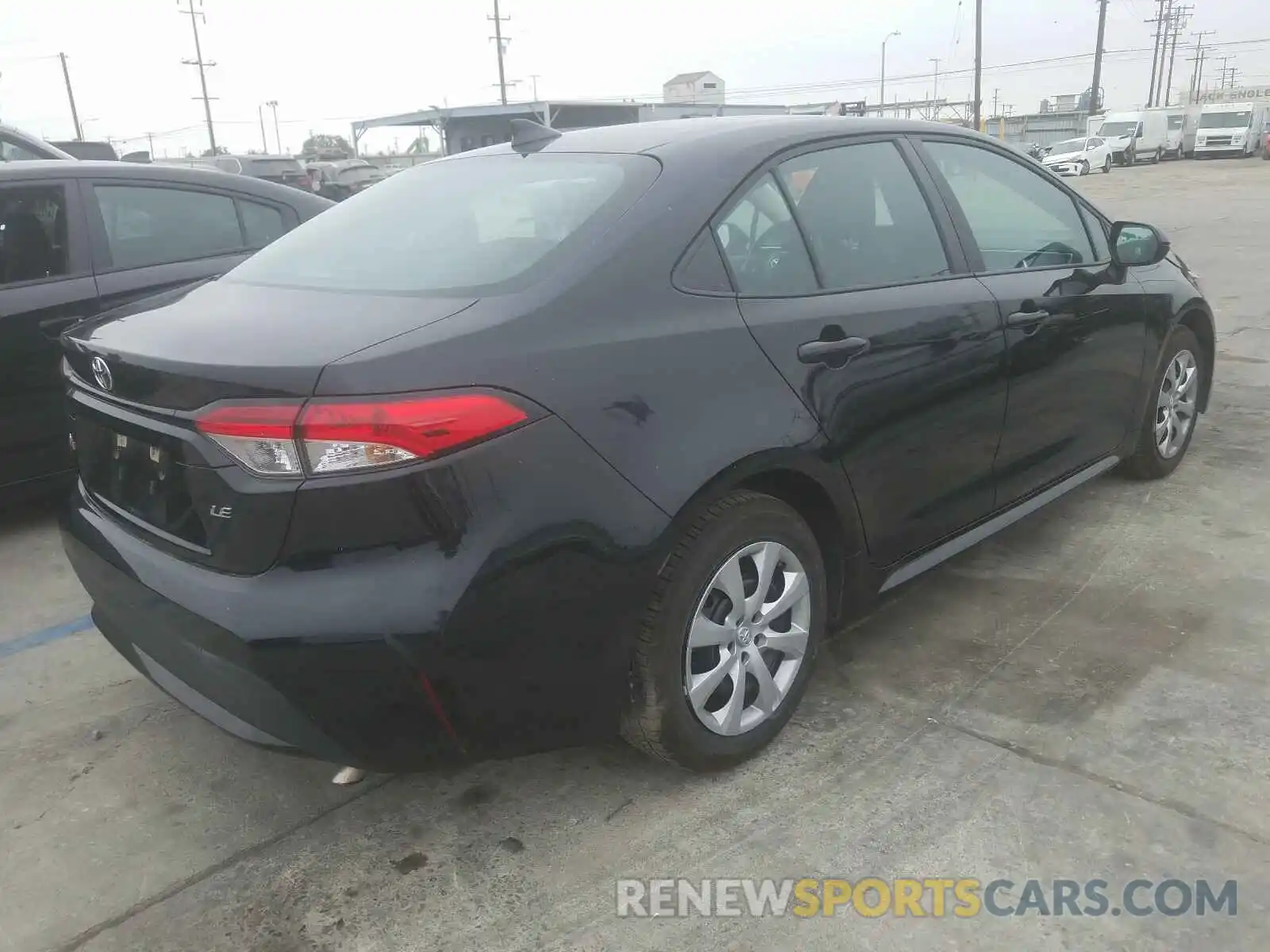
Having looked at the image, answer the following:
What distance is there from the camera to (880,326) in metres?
2.78

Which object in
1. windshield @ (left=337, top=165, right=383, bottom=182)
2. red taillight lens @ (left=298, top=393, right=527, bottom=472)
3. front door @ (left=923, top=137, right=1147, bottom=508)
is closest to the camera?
red taillight lens @ (left=298, top=393, right=527, bottom=472)

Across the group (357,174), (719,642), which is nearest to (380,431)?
(719,642)

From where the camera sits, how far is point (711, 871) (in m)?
2.30

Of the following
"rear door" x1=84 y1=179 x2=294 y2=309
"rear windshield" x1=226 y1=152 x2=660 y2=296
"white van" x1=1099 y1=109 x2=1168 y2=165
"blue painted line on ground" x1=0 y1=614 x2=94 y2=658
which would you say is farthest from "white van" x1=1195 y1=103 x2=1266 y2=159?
"blue painted line on ground" x1=0 y1=614 x2=94 y2=658

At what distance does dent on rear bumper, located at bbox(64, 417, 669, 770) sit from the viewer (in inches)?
77.1

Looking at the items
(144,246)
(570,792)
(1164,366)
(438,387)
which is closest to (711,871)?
(570,792)

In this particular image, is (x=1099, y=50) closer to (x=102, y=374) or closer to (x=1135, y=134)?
(x=1135, y=134)

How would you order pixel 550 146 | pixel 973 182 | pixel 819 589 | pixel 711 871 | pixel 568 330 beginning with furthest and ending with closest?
pixel 973 182 → pixel 550 146 → pixel 819 589 → pixel 711 871 → pixel 568 330

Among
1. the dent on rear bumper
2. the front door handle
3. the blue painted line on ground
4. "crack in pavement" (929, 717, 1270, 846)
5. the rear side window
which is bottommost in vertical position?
"crack in pavement" (929, 717, 1270, 846)

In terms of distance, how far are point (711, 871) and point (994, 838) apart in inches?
26.2

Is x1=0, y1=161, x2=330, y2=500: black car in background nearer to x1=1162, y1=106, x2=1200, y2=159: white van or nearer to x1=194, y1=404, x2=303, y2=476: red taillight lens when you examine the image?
x1=194, y1=404, x2=303, y2=476: red taillight lens

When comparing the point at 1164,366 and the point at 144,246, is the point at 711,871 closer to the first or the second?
the point at 1164,366

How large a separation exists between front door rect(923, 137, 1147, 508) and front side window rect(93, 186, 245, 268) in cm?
341

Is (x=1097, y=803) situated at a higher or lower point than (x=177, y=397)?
lower
